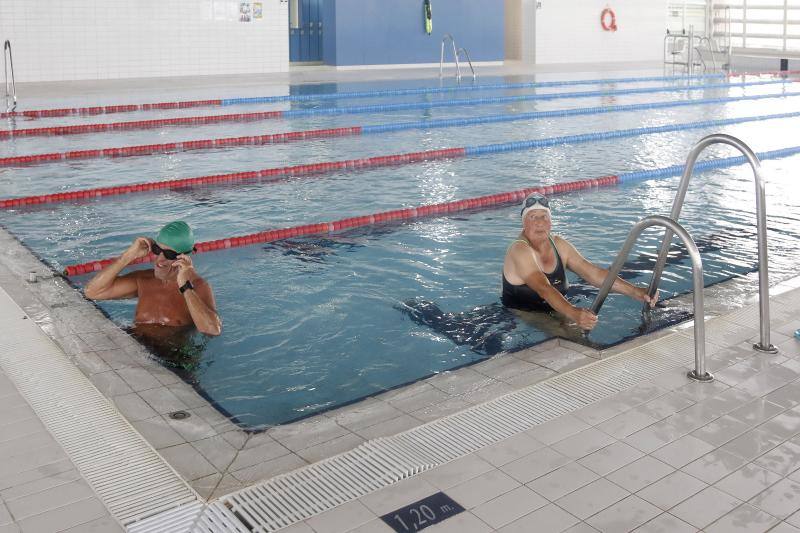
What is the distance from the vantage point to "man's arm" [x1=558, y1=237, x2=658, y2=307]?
4938 mm

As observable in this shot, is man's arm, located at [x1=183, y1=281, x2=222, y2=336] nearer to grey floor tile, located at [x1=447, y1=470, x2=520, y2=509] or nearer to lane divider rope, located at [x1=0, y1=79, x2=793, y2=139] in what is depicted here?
grey floor tile, located at [x1=447, y1=470, x2=520, y2=509]

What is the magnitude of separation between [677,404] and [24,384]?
108 inches

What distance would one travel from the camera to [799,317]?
4535 mm

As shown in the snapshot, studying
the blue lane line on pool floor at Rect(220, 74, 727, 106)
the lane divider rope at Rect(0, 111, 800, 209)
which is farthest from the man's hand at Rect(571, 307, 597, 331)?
the blue lane line on pool floor at Rect(220, 74, 727, 106)

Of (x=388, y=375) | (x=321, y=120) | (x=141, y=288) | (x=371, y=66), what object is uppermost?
(x=371, y=66)

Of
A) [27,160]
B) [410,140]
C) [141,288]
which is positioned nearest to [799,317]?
[141,288]

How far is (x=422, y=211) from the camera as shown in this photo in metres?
7.72

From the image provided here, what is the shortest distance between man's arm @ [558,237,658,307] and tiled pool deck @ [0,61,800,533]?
28.4 inches

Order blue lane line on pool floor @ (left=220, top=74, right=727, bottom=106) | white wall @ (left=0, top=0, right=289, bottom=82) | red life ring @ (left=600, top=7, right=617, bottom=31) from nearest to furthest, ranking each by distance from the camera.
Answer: blue lane line on pool floor @ (left=220, top=74, right=727, bottom=106) → white wall @ (left=0, top=0, right=289, bottom=82) → red life ring @ (left=600, top=7, right=617, bottom=31)

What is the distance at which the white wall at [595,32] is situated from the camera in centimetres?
2731

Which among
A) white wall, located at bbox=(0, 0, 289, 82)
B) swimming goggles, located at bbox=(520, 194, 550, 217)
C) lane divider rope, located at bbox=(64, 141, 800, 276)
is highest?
white wall, located at bbox=(0, 0, 289, 82)

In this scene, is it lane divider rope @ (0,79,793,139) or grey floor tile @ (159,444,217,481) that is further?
lane divider rope @ (0,79,793,139)

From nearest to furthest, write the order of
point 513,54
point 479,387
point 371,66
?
point 479,387, point 371,66, point 513,54

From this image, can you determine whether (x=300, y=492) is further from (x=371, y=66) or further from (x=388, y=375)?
(x=371, y=66)
